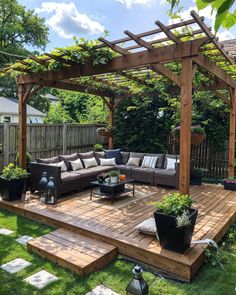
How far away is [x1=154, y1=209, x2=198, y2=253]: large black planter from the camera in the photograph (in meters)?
3.07

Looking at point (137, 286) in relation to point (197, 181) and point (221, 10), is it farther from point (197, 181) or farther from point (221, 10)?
point (197, 181)

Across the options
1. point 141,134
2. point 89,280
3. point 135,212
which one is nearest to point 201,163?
point 141,134

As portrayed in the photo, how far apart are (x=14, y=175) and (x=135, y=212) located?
101 inches

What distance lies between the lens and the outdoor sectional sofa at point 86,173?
18.5 feet

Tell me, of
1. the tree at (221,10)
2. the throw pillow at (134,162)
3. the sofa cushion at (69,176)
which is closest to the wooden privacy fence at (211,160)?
the throw pillow at (134,162)

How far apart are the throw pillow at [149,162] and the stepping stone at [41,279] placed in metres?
4.84

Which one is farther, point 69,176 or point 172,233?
point 69,176

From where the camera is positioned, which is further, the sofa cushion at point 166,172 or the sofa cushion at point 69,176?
the sofa cushion at point 166,172

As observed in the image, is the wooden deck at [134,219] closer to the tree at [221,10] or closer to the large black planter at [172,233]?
the large black planter at [172,233]

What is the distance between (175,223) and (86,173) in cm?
368

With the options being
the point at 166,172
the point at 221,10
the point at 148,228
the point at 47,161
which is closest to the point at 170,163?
the point at 166,172

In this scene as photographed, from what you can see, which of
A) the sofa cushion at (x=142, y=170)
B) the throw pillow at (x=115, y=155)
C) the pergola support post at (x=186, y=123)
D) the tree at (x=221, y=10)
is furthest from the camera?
the throw pillow at (x=115, y=155)

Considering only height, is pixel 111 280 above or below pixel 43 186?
below

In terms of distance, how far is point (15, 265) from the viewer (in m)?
3.16
